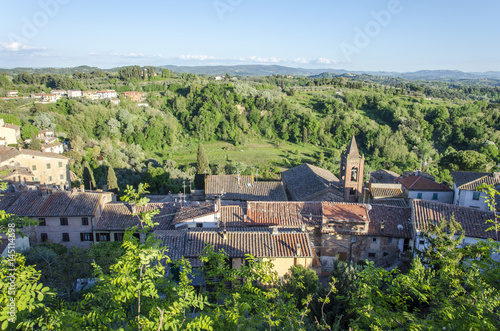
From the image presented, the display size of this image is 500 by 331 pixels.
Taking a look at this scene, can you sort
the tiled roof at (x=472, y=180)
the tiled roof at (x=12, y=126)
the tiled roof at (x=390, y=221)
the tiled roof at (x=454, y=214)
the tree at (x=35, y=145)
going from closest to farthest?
the tiled roof at (x=454, y=214)
the tiled roof at (x=390, y=221)
the tiled roof at (x=472, y=180)
the tree at (x=35, y=145)
the tiled roof at (x=12, y=126)

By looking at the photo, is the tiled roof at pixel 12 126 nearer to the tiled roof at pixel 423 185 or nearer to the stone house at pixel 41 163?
the stone house at pixel 41 163

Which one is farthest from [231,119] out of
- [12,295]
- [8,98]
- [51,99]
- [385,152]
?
[12,295]

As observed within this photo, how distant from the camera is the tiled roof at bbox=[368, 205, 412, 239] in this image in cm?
2084

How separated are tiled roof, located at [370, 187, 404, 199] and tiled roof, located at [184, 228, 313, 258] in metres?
12.9

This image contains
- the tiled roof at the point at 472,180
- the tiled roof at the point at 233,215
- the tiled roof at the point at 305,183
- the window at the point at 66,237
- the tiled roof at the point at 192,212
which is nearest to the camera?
the tiled roof at the point at 192,212

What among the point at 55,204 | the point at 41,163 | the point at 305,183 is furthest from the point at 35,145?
the point at 305,183

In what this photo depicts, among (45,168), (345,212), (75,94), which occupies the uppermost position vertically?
(75,94)

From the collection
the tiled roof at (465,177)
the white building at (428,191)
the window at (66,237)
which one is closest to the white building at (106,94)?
the window at (66,237)

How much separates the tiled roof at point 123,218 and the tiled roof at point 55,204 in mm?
1143

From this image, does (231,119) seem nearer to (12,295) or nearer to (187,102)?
(187,102)

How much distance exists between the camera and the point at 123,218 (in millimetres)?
22953

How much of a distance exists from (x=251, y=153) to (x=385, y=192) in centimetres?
3029

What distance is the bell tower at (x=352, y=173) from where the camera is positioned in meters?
27.2

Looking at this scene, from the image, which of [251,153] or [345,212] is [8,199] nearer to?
[345,212]
